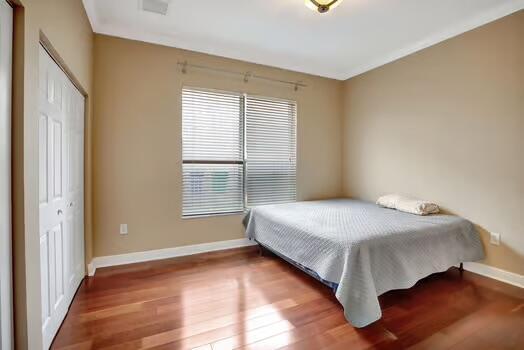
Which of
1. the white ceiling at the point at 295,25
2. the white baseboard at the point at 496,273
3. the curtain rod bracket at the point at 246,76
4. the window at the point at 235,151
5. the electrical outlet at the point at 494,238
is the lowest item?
the white baseboard at the point at 496,273

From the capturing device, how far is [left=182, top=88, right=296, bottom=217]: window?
322 cm

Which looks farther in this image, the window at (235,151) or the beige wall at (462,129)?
the window at (235,151)

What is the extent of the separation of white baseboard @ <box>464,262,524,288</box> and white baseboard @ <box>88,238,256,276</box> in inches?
98.9

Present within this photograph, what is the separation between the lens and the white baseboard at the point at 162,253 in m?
2.80

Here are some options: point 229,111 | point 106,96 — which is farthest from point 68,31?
point 229,111

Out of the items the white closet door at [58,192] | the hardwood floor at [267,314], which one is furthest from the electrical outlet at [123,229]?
the white closet door at [58,192]

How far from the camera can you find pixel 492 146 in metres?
2.52

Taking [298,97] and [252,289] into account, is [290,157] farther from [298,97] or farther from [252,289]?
[252,289]

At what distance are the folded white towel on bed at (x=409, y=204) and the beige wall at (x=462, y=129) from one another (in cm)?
18

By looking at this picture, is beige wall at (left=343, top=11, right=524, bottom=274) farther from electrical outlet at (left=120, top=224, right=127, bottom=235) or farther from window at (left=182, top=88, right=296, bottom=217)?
electrical outlet at (left=120, top=224, right=127, bottom=235)

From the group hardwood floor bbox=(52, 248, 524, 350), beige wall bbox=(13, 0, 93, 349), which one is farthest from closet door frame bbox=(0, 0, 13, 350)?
hardwood floor bbox=(52, 248, 524, 350)

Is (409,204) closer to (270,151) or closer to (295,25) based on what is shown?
(270,151)

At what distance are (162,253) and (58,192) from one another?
5.08ft

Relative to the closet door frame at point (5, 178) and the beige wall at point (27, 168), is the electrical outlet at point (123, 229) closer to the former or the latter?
the beige wall at point (27, 168)
